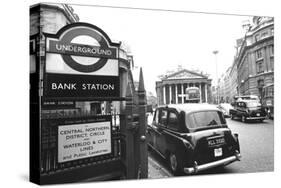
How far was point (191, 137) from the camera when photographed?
388 cm

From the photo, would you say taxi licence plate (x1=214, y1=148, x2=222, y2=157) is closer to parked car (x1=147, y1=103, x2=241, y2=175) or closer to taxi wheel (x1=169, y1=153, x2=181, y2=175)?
parked car (x1=147, y1=103, x2=241, y2=175)

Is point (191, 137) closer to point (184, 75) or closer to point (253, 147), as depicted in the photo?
point (184, 75)

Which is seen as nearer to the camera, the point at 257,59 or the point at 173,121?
the point at 173,121

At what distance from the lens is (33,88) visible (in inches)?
145

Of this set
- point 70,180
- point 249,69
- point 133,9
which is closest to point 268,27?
point 249,69

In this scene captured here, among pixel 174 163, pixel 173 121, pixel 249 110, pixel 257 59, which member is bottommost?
pixel 174 163

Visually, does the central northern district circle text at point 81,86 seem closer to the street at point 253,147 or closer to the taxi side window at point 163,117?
the taxi side window at point 163,117

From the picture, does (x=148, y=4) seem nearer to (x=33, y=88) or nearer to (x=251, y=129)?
(x=33, y=88)

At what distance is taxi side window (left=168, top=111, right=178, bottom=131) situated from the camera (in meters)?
3.94

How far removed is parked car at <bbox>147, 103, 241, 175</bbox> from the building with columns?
0.56ft

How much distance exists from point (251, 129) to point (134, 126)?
7.75 feet

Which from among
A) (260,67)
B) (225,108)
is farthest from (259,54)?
(225,108)

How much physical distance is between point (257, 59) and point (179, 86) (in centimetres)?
193

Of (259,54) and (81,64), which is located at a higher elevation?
(259,54)
